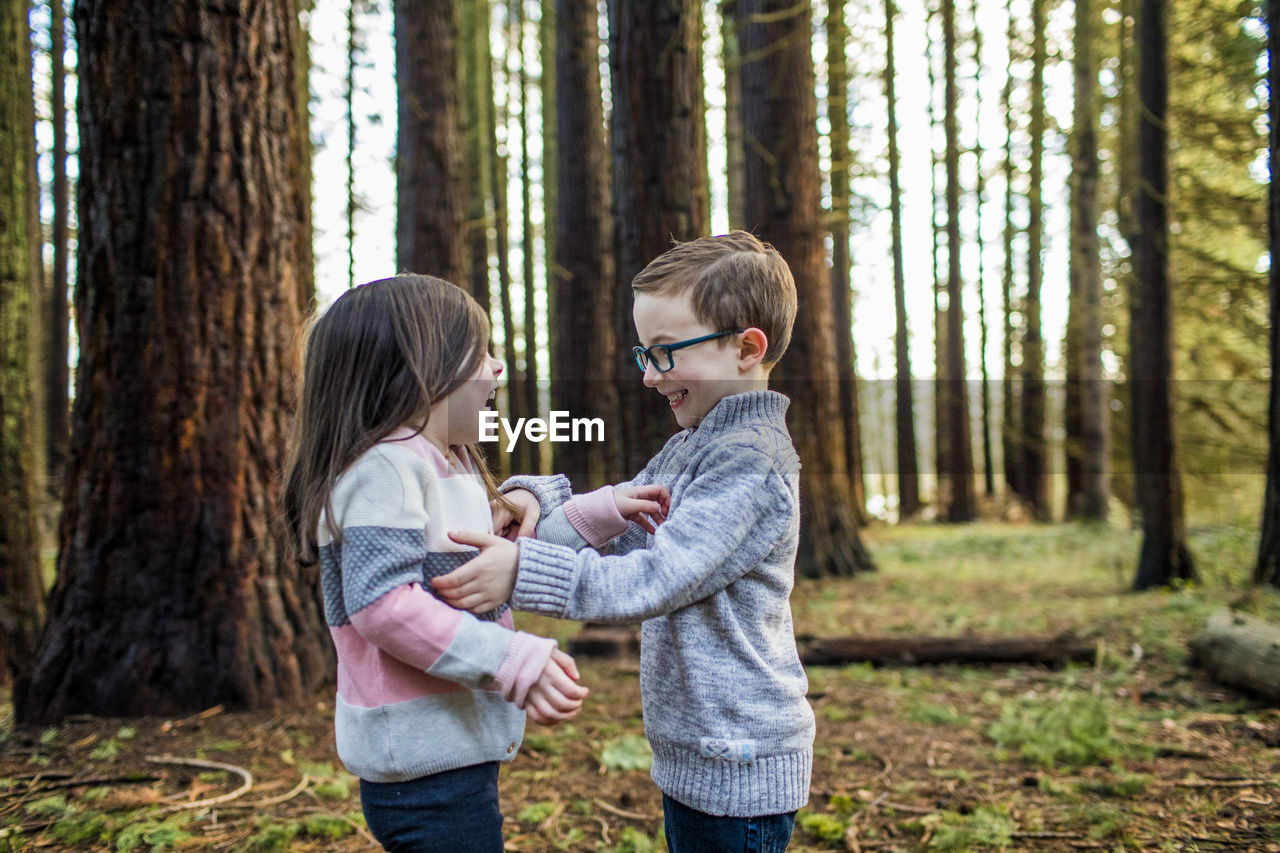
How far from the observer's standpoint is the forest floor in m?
2.91

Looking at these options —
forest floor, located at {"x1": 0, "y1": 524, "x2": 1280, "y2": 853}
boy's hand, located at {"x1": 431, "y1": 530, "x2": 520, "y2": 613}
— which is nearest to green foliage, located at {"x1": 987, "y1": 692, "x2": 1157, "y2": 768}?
forest floor, located at {"x1": 0, "y1": 524, "x2": 1280, "y2": 853}

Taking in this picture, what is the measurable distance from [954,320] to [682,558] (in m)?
14.7

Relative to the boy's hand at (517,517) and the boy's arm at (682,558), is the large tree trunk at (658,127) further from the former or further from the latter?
the boy's arm at (682,558)

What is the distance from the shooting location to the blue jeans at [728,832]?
1679 mm

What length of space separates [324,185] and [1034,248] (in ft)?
45.7

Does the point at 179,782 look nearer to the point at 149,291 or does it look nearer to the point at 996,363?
the point at 149,291

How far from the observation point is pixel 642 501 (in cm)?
184

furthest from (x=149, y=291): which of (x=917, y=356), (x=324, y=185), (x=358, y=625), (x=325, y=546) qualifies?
(x=917, y=356)

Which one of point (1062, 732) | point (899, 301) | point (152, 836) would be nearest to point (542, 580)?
point (152, 836)

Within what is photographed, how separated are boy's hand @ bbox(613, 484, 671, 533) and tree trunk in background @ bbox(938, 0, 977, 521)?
1406 centimetres

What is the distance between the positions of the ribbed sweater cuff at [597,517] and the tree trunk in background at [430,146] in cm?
693

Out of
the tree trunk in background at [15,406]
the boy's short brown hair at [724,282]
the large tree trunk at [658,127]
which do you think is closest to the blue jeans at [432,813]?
the boy's short brown hair at [724,282]

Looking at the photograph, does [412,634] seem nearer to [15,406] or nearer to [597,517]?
[597,517]

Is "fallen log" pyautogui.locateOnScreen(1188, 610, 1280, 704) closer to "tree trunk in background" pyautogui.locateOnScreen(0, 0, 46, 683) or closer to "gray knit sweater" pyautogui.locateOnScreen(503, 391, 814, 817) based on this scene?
"gray knit sweater" pyautogui.locateOnScreen(503, 391, 814, 817)
